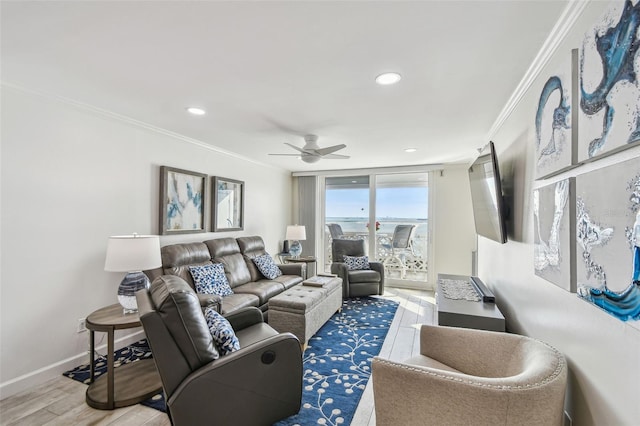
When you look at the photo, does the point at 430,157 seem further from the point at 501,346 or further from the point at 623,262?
the point at 623,262

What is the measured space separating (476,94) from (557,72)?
2.75 feet

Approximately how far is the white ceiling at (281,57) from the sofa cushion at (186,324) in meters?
1.44

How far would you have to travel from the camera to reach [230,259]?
3.92 m

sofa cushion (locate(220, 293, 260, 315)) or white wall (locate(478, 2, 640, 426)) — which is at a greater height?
white wall (locate(478, 2, 640, 426))

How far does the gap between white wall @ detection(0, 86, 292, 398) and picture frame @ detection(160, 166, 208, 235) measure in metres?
0.11

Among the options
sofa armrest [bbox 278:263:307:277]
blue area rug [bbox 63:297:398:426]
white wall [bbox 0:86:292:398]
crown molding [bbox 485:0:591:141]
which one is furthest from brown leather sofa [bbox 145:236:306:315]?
crown molding [bbox 485:0:591:141]

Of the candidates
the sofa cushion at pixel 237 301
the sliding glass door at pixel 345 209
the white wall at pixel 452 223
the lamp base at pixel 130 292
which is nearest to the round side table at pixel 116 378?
the lamp base at pixel 130 292

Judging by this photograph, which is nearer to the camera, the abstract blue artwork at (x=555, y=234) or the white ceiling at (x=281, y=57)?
the abstract blue artwork at (x=555, y=234)

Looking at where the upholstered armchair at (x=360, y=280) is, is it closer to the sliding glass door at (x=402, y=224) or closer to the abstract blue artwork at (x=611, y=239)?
the sliding glass door at (x=402, y=224)

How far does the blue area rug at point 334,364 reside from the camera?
6.57 feet

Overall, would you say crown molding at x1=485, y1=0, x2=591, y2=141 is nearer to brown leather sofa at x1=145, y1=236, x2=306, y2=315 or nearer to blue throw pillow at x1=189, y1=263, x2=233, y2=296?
brown leather sofa at x1=145, y1=236, x2=306, y2=315

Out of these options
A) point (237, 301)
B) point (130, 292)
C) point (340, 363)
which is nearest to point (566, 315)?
point (340, 363)

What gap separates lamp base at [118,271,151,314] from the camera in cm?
226

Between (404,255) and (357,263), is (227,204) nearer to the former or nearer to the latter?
(357,263)
